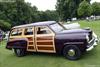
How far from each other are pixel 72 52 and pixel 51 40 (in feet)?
3.73

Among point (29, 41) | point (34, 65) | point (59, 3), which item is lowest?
point (34, 65)

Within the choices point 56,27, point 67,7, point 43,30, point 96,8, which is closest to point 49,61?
point 43,30

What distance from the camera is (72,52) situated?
29.3 ft

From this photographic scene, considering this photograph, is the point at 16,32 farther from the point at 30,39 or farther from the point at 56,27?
the point at 56,27

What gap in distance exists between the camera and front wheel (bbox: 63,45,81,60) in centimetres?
883

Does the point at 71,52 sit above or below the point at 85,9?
below

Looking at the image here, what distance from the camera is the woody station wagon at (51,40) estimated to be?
8805 mm

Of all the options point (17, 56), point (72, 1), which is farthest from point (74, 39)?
point (72, 1)

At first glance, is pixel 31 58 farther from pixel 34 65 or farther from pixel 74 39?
pixel 74 39

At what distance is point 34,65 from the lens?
359 inches

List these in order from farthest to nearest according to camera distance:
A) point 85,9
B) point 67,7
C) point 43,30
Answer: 1. point 67,7
2. point 85,9
3. point 43,30

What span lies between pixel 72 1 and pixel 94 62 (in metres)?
54.6

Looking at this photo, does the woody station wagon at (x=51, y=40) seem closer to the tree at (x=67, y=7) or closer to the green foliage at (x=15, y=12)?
the tree at (x=67, y=7)

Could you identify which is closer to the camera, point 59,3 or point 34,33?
point 34,33
